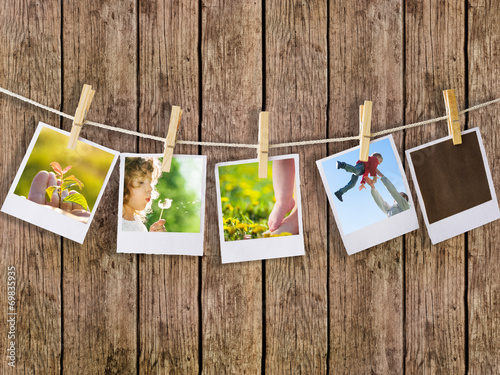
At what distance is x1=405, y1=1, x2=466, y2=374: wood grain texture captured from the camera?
38.3 inches

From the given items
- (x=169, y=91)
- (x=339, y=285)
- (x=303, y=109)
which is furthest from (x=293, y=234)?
(x=169, y=91)

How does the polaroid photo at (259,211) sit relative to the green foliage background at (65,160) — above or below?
below

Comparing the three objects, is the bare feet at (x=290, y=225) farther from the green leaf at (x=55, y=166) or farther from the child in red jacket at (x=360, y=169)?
the green leaf at (x=55, y=166)

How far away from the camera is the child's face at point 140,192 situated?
93cm

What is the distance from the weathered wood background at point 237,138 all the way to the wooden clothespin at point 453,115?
0.05 metres

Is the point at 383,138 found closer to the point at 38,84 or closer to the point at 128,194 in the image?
the point at 128,194

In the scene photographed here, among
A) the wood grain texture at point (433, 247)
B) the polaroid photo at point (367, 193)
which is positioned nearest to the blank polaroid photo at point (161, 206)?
the polaroid photo at point (367, 193)

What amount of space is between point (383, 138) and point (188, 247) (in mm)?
485

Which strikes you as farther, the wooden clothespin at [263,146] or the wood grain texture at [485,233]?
the wood grain texture at [485,233]

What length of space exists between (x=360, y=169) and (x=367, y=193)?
0.18ft

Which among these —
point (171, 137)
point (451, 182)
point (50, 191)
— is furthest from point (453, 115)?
point (50, 191)

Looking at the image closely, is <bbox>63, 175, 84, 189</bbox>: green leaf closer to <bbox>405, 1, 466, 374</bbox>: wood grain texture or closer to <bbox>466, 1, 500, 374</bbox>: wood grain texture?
<bbox>405, 1, 466, 374</bbox>: wood grain texture

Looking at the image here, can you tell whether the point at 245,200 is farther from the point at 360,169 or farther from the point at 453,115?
the point at 453,115

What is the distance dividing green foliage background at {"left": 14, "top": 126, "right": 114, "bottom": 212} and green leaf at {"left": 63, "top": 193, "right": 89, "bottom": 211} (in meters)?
0.01
